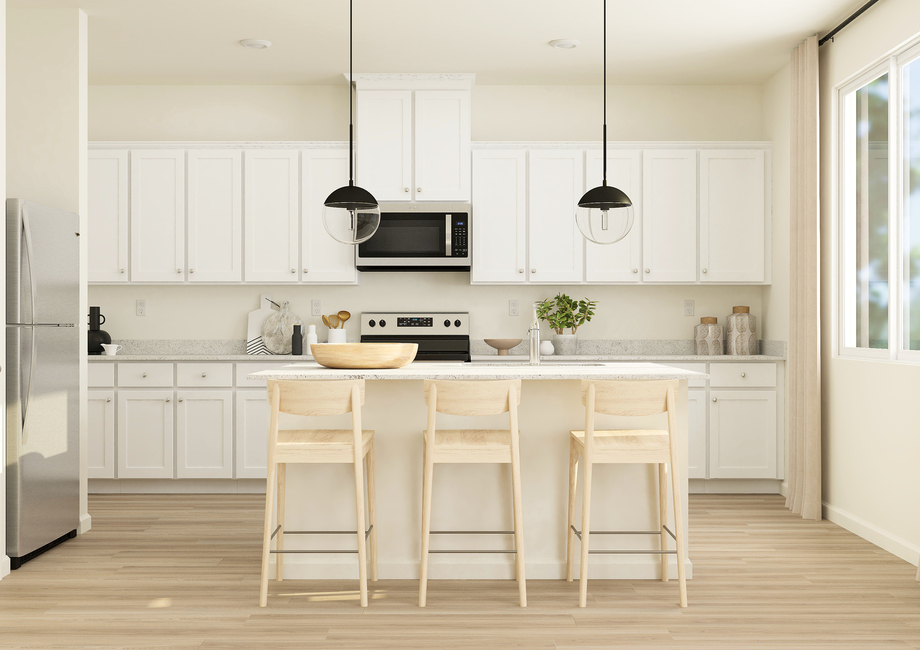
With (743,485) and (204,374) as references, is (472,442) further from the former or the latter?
(743,485)

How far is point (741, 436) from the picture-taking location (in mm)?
4742

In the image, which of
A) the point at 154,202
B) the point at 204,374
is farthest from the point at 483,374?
the point at 154,202

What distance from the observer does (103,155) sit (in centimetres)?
493

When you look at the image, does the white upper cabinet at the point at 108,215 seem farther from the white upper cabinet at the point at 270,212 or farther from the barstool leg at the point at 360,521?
the barstool leg at the point at 360,521

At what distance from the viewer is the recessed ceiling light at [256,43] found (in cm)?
439

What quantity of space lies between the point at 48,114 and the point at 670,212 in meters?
3.78

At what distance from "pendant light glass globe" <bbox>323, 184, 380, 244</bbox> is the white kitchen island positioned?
2.02ft

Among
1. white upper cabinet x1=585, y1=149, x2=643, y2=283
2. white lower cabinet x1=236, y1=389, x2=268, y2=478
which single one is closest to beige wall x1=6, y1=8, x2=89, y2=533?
A: white lower cabinet x1=236, y1=389, x2=268, y2=478

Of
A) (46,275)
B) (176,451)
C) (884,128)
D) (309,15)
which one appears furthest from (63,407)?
(884,128)

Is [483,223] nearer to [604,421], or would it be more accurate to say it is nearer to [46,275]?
[604,421]

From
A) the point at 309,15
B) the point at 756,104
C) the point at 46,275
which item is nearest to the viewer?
the point at 46,275

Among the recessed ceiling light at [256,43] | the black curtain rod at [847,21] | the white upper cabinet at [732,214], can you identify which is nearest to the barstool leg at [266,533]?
the recessed ceiling light at [256,43]

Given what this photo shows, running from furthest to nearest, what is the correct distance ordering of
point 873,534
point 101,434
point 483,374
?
point 101,434 → point 873,534 → point 483,374

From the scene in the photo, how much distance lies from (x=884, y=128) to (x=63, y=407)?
4367 mm
